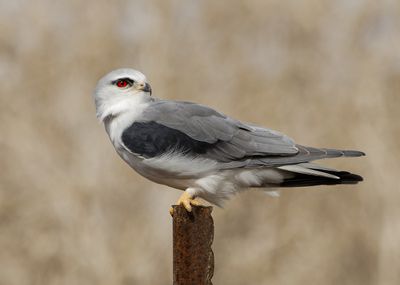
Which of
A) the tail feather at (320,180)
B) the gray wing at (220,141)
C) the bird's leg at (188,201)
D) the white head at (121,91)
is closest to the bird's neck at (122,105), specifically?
the white head at (121,91)

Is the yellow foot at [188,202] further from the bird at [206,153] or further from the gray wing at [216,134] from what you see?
the gray wing at [216,134]

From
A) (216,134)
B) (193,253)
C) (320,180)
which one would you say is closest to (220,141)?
(216,134)

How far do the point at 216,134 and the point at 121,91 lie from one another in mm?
518

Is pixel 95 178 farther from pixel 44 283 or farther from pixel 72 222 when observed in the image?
pixel 44 283

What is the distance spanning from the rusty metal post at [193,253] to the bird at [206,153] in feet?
1.45

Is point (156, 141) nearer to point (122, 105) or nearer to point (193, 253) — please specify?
point (122, 105)

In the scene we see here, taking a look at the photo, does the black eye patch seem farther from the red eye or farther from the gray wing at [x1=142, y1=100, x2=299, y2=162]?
the gray wing at [x1=142, y1=100, x2=299, y2=162]

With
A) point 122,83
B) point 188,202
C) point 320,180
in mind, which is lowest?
point 188,202

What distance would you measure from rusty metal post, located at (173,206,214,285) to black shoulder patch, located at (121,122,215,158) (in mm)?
539

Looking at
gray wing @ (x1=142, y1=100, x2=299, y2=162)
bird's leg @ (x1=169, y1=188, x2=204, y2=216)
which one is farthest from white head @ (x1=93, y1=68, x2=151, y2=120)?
bird's leg @ (x1=169, y1=188, x2=204, y2=216)

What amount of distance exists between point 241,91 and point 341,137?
2.91ft

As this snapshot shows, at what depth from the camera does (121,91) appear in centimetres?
344

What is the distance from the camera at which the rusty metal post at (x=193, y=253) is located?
2.60 metres

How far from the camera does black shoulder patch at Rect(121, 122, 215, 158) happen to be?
3166mm
